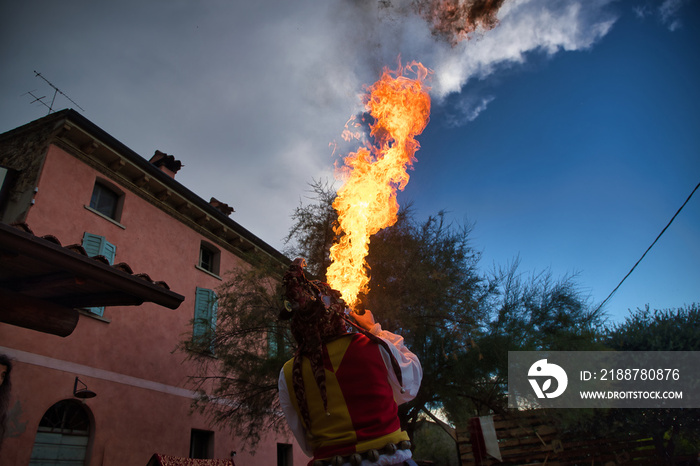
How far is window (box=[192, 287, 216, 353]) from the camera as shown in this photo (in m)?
10.7

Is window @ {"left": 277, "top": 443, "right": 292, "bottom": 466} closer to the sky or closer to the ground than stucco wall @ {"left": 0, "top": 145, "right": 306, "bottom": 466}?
closer to the ground

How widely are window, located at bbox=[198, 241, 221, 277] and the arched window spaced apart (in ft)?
19.6

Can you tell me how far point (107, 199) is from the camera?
12.1 m

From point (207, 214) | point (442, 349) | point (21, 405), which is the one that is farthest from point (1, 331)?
point (442, 349)

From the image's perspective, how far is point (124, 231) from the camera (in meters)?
12.0

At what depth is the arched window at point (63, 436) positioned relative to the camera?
8.80m

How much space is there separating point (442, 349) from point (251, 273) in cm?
483

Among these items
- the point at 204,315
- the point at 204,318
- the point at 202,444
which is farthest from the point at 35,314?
the point at 202,444

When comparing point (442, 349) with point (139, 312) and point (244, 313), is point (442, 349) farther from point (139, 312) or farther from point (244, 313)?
point (139, 312)

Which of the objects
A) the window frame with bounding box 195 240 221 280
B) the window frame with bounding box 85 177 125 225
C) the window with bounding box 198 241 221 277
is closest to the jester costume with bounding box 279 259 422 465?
the window frame with bounding box 85 177 125 225

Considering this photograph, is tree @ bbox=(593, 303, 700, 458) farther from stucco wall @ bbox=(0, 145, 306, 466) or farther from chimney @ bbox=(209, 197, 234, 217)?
chimney @ bbox=(209, 197, 234, 217)

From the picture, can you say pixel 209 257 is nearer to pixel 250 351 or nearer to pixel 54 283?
pixel 250 351

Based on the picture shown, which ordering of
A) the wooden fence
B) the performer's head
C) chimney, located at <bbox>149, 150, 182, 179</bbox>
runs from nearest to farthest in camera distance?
the performer's head, the wooden fence, chimney, located at <bbox>149, 150, 182, 179</bbox>

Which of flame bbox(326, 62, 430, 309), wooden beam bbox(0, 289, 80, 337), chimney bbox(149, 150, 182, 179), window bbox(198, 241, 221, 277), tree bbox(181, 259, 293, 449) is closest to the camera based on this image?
flame bbox(326, 62, 430, 309)
